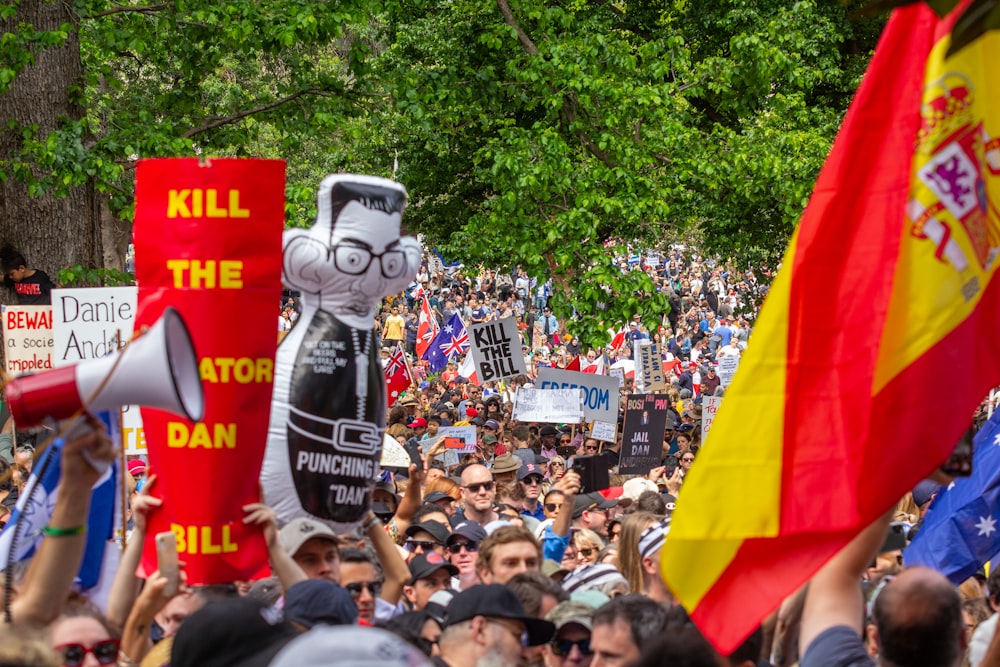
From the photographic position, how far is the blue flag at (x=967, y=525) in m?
6.59

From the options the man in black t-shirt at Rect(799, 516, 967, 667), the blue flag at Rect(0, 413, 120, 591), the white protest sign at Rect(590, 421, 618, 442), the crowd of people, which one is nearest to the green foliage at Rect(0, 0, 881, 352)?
the white protest sign at Rect(590, 421, 618, 442)

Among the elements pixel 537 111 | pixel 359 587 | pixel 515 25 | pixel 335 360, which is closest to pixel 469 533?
pixel 359 587

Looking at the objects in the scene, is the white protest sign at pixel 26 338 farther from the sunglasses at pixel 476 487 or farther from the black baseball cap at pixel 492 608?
the black baseball cap at pixel 492 608

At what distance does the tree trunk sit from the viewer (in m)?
11.4

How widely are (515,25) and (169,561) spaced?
12282mm

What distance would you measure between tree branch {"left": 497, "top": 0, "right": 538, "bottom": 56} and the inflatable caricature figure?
10.4 metres

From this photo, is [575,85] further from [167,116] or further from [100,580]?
[100,580]

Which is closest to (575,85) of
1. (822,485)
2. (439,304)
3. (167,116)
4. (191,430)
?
(167,116)

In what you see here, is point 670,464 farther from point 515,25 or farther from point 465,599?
point 465,599

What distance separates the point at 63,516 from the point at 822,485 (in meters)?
1.99

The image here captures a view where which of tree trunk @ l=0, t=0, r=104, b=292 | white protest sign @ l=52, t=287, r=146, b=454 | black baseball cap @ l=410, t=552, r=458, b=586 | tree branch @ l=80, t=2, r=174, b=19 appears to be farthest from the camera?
tree branch @ l=80, t=2, r=174, b=19

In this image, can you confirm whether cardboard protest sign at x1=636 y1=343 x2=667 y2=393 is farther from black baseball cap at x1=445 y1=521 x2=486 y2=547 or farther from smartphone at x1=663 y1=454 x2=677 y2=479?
black baseball cap at x1=445 y1=521 x2=486 y2=547

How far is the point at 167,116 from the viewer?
12312 mm

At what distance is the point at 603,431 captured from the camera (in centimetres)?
1425
